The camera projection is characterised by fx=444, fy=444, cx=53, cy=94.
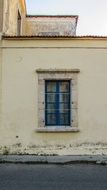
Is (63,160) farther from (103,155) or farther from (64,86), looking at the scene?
(64,86)

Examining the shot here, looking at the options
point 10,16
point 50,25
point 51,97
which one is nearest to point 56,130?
point 51,97

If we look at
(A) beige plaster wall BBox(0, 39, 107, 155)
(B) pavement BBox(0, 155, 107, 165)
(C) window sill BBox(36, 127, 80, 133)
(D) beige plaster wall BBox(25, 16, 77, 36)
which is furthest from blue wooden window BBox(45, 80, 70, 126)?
(D) beige plaster wall BBox(25, 16, 77, 36)

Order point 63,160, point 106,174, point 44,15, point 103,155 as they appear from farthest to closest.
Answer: point 44,15 < point 103,155 < point 63,160 < point 106,174

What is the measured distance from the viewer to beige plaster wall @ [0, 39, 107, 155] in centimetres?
1559

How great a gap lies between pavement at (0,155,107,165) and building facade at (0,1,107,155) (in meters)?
0.83

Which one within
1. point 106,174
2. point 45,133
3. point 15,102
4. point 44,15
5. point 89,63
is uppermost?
point 44,15

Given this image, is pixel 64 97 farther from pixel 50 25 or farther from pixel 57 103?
pixel 50 25

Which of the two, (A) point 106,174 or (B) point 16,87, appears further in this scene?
(B) point 16,87

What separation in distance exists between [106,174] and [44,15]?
15953 millimetres

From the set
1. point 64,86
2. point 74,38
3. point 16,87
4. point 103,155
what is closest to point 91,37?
point 74,38

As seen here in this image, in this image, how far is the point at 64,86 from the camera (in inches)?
627

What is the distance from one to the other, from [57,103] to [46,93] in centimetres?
53

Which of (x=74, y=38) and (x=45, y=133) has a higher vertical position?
(x=74, y=38)

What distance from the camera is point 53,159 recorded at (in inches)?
558
